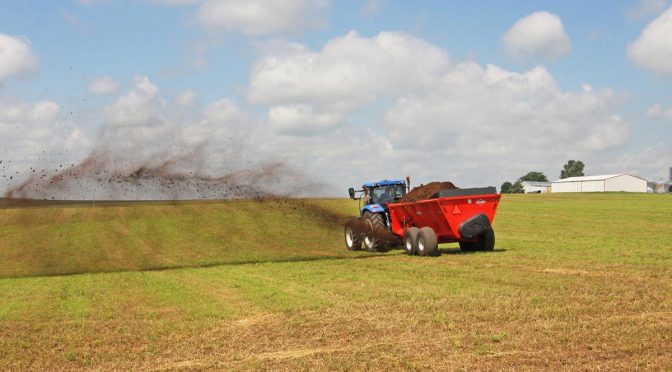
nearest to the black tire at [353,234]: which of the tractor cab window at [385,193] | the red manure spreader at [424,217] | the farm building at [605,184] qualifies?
the red manure spreader at [424,217]

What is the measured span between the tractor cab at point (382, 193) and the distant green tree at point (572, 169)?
178 m

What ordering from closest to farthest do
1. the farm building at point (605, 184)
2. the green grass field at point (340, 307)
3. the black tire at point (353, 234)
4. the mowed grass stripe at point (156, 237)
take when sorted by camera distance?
the green grass field at point (340, 307)
the mowed grass stripe at point (156, 237)
the black tire at point (353, 234)
the farm building at point (605, 184)

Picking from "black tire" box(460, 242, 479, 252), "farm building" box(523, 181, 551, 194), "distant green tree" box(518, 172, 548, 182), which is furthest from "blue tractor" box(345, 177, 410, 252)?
"distant green tree" box(518, 172, 548, 182)

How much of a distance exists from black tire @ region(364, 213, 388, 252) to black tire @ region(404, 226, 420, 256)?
5.21ft

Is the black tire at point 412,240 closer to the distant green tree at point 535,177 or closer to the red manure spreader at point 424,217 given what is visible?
the red manure spreader at point 424,217

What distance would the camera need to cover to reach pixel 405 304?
1285 centimetres

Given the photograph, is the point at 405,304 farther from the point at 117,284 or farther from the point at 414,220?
the point at 414,220

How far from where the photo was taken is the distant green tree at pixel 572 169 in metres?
194

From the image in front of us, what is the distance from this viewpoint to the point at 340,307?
1289cm

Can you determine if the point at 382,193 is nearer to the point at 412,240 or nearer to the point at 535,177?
the point at 412,240

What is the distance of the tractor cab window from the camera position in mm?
Answer: 26344

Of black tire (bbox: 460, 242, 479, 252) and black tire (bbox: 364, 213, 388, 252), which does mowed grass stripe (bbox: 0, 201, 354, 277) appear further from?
black tire (bbox: 460, 242, 479, 252)

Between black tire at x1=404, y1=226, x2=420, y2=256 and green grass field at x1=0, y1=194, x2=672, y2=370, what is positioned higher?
black tire at x1=404, y1=226, x2=420, y2=256

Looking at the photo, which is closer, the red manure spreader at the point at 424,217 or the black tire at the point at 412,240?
the red manure spreader at the point at 424,217
